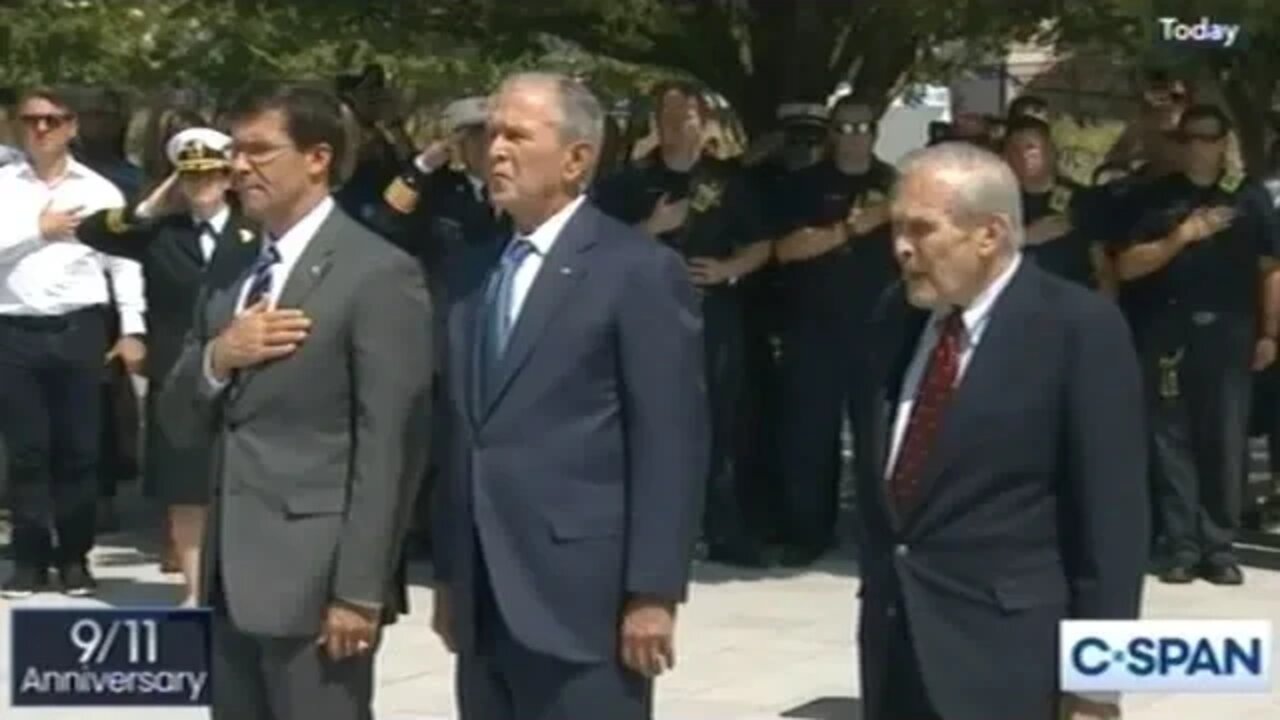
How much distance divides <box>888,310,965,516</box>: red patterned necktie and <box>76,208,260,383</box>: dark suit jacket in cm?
502

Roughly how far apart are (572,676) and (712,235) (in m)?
6.15

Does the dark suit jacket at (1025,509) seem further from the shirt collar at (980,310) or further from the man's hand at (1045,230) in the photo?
the man's hand at (1045,230)

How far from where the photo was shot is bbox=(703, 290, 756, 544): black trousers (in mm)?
11523

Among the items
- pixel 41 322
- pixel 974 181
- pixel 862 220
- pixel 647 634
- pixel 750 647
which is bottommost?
pixel 750 647

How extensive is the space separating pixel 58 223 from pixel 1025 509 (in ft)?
19.7

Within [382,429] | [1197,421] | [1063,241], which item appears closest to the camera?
[382,429]

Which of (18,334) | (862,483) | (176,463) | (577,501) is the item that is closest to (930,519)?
(862,483)

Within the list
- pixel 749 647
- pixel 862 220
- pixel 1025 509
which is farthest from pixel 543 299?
pixel 862 220

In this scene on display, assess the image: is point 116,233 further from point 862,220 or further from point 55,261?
point 862,220

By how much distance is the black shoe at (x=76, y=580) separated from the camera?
35.5ft

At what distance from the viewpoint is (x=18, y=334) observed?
10.5 meters

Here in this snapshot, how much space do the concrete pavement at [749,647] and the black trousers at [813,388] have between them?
266 millimetres

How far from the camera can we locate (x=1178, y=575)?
37.0 ft

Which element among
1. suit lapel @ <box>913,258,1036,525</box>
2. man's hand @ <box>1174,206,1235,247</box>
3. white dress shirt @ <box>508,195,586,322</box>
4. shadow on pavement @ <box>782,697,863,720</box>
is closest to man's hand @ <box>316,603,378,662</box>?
white dress shirt @ <box>508,195,586,322</box>
